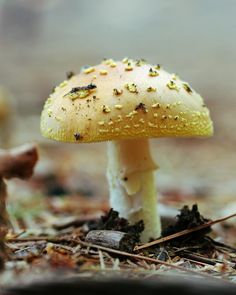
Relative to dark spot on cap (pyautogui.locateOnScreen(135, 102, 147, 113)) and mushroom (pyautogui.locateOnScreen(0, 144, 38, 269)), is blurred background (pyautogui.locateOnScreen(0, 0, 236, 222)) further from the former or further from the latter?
mushroom (pyautogui.locateOnScreen(0, 144, 38, 269))

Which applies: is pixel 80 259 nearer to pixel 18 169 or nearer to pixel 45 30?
pixel 18 169

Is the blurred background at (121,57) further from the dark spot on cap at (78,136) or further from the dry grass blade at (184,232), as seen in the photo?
the dark spot on cap at (78,136)

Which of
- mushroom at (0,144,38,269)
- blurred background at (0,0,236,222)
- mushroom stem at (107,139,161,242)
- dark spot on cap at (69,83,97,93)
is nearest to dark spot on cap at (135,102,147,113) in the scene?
dark spot on cap at (69,83,97,93)

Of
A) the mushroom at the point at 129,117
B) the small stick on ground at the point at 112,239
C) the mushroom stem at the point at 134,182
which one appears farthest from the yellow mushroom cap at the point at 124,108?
the small stick on ground at the point at 112,239

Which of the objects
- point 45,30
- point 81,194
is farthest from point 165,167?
point 45,30

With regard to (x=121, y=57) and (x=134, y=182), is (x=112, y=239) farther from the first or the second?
(x=121, y=57)

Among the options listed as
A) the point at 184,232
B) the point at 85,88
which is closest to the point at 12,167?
the point at 85,88
